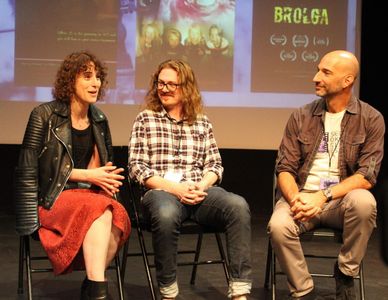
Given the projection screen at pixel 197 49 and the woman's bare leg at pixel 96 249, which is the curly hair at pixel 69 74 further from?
the projection screen at pixel 197 49

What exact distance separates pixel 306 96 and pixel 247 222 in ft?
10.2

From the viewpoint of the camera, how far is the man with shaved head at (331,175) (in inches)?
116

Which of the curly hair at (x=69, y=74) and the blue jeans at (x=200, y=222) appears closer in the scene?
the blue jeans at (x=200, y=222)

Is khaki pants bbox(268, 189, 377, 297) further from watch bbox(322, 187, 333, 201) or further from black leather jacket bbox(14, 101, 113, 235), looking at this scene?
black leather jacket bbox(14, 101, 113, 235)

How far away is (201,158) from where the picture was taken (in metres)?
3.32

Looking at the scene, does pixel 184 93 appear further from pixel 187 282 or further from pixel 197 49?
pixel 197 49

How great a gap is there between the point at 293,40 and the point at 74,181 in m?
3.34

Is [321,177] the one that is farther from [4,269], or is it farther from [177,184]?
[4,269]

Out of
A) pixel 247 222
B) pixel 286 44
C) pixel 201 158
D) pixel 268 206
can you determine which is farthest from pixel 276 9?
pixel 247 222

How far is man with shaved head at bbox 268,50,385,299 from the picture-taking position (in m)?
2.95

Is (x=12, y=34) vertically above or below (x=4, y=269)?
above

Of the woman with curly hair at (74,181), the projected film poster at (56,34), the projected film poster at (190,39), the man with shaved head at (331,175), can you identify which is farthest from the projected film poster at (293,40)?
the woman with curly hair at (74,181)

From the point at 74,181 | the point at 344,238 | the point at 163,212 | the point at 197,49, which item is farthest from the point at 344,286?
the point at 197,49

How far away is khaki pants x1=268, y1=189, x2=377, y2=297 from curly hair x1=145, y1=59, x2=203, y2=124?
708 millimetres
